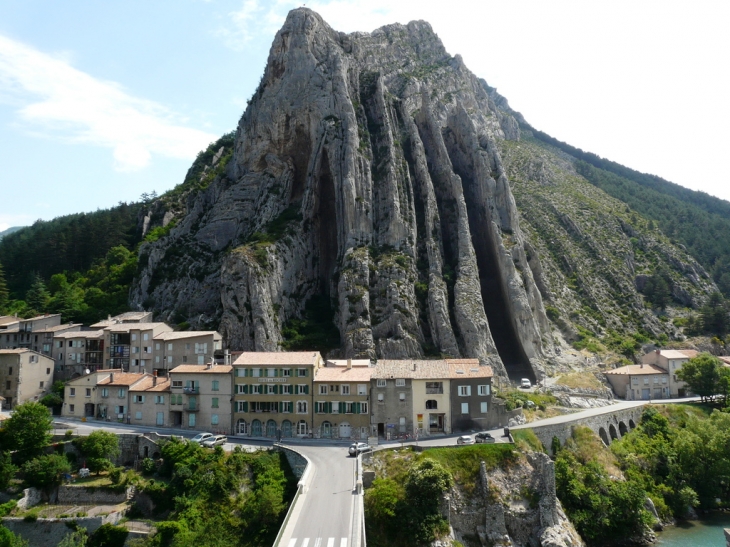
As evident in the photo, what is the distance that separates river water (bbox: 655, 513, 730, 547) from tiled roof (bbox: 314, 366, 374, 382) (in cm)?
3033

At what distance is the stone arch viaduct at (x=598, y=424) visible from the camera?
2250 inches

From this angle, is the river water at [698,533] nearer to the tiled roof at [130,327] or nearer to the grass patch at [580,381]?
the grass patch at [580,381]

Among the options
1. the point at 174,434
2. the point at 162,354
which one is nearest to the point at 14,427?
the point at 174,434

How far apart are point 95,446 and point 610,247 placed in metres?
110

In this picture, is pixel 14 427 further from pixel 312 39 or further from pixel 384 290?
pixel 312 39

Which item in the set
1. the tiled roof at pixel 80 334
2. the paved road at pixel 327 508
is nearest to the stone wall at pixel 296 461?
the paved road at pixel 327 508

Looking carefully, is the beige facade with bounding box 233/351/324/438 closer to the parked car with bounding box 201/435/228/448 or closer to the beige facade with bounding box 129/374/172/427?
the parked car with bounding box 201/435/228/448

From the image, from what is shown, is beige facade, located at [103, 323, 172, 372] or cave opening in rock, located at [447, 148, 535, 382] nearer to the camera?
beige facade, located at [103, 323, 172, 372]

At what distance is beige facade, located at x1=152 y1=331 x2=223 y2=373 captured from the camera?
71938 mm

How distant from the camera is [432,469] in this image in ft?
152

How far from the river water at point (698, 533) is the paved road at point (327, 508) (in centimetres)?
2904

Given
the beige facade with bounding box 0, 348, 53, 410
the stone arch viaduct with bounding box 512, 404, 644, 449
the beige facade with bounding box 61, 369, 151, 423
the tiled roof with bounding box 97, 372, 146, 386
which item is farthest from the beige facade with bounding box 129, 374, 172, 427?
the stone arch viaduct with bounding box 512, 404, 644, 449

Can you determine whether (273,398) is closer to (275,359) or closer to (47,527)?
(275,359)

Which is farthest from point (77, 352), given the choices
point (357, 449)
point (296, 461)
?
point (357, 449)
